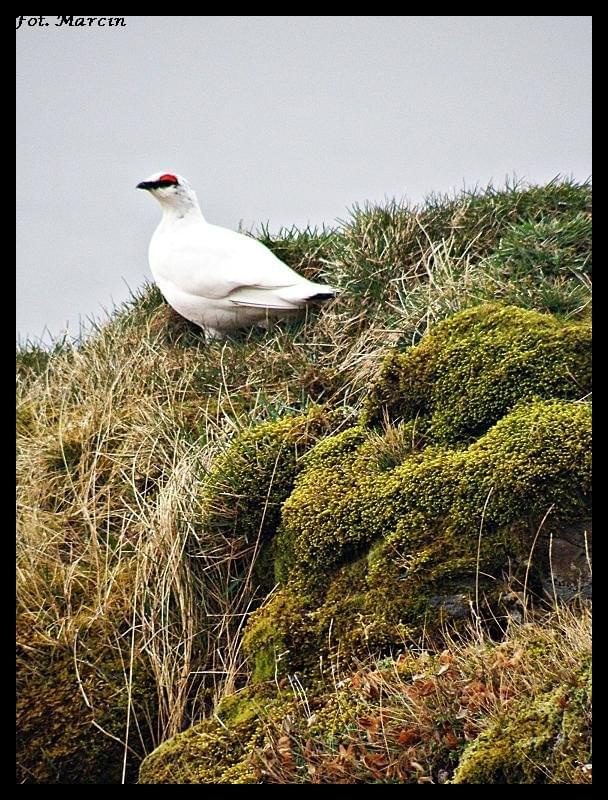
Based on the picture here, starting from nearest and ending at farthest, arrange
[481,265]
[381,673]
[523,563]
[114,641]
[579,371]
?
[381,673] → [523,563] → [579,371] → [114,641] → [481,265]

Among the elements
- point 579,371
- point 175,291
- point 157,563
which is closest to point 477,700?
point 579,371

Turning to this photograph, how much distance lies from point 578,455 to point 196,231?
436 centimetres

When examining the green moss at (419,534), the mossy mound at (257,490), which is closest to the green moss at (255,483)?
the mossy mound at (257,490)

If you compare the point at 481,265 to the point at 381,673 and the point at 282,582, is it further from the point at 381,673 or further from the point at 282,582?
the point at 381,673

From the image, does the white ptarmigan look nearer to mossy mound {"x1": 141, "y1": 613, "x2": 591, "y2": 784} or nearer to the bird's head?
the bird's head

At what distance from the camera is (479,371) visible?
4223 mm

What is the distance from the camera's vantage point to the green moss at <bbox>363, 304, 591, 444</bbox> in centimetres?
409

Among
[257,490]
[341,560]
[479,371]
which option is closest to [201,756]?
[341,560]

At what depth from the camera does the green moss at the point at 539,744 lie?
265cm

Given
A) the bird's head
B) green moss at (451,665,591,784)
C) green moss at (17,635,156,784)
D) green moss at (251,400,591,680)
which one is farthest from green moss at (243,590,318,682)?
the bird's head

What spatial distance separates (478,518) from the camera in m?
3.62

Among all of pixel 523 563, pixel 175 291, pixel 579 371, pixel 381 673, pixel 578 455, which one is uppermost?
pixel 175 291

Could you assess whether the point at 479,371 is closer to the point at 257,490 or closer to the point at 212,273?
the point at 257,490

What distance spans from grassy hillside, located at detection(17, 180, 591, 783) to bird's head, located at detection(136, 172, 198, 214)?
159 cm
